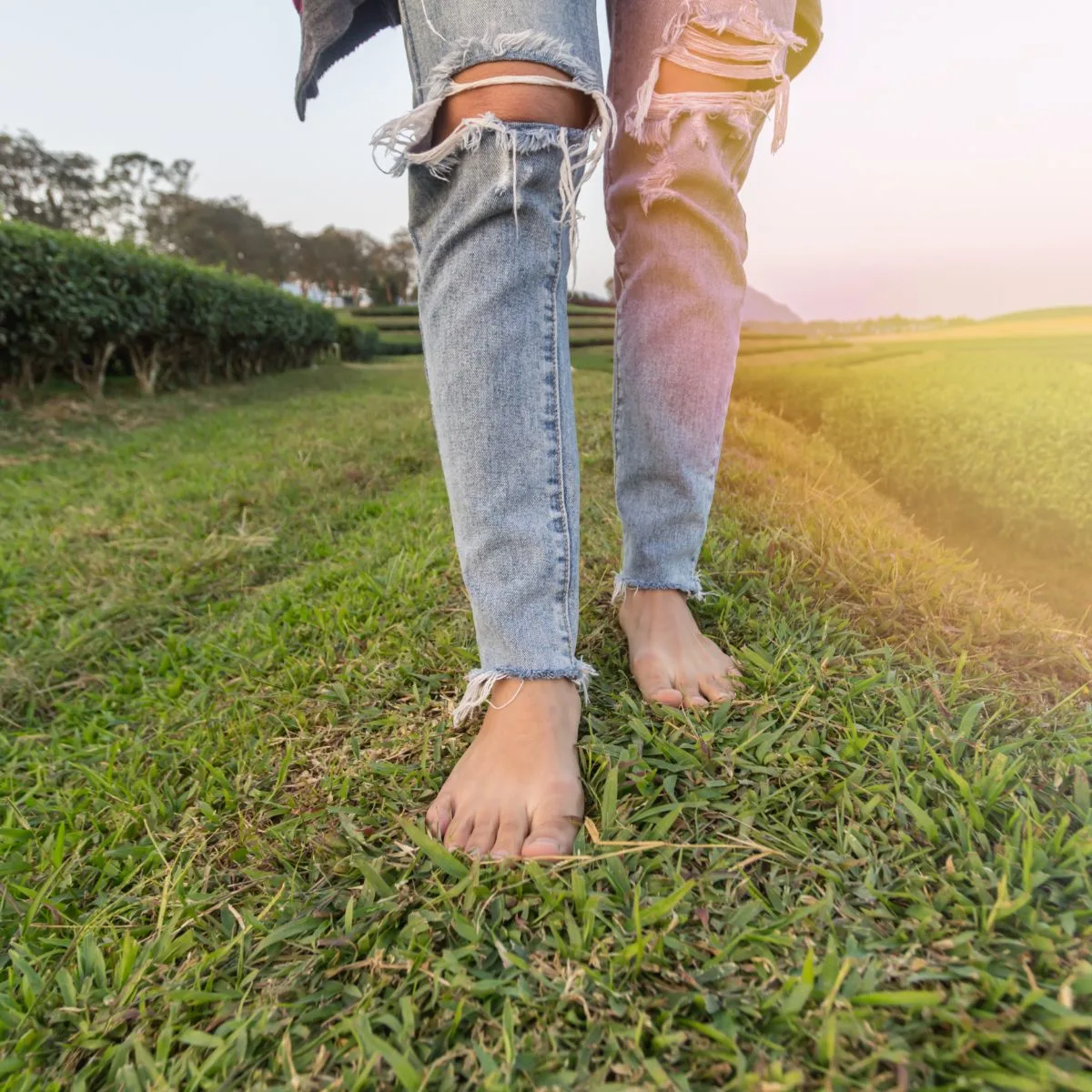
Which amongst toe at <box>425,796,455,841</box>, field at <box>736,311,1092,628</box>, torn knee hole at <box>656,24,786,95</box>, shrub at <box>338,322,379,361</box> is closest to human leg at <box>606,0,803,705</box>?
torn knee hole at <box>656,24,786,95</box>

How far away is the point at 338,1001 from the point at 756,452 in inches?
68.4

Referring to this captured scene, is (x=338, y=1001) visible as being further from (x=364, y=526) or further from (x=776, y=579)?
(x=364, y=526)

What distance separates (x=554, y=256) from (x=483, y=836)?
2.31 feet

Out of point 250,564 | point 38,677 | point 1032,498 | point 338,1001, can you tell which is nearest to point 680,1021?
point 338,1001

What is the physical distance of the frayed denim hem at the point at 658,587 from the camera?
43.1 inches

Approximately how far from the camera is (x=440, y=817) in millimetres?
800

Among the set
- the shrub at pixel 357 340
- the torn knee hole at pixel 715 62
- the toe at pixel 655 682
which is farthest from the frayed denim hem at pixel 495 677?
the shrub at pixel 357 340

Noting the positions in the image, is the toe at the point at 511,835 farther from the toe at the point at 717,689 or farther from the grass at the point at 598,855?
the toe at the point at 717,689

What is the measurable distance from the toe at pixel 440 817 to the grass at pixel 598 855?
0.12 ft

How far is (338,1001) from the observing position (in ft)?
2.06

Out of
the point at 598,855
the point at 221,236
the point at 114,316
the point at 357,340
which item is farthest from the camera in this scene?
the point at 221,236

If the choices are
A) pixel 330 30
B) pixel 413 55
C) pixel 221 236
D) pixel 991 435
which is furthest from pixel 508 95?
pixel 221 236

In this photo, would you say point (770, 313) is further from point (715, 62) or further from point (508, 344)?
point (508, 344)

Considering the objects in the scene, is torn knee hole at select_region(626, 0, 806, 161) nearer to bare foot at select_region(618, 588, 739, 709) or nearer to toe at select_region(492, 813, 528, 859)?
bare foot at select_region(618, 588, 739, 709)
